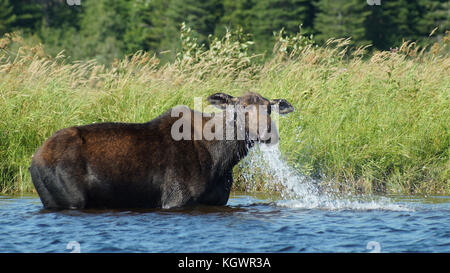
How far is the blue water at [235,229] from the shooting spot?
780 centimetres

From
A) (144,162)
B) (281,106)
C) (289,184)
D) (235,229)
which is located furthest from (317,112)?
(235,229)

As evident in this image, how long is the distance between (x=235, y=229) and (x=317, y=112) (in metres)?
5.18

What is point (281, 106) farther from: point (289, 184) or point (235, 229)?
point (235, 229)

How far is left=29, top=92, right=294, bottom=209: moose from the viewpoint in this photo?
9250mm

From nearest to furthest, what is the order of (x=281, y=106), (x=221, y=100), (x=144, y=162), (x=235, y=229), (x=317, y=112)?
(x=235, y=229) < (x=144, y=162) < (x=221, y=100) < (x=281, y=106) < (x=317, y=112)

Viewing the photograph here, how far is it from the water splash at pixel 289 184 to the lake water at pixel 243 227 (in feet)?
0.24

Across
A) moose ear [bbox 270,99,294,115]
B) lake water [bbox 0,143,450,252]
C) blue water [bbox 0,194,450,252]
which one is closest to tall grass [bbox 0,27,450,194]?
lake water [bbox 0,143,450,252]

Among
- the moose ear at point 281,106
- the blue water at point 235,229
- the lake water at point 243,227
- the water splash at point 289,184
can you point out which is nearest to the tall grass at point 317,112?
the water splash at point 289,184

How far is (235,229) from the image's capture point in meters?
8.57

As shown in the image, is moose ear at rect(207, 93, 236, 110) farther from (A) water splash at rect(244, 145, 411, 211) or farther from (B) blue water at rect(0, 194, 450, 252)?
(B) blue water at rect(0, 194, 450, 252)

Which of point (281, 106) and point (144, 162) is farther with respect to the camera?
point (281, 106)

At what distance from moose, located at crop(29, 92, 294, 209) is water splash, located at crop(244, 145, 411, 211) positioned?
3.90ft

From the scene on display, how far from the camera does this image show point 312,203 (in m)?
10.7
